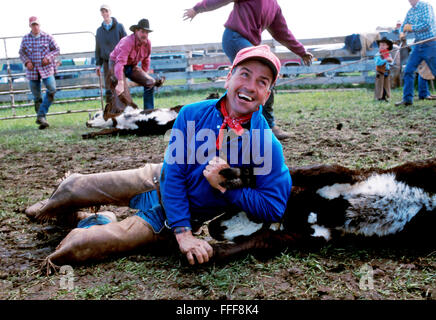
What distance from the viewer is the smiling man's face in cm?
212

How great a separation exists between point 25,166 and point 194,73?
419 inches

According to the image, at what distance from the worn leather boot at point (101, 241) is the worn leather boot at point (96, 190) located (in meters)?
0.24

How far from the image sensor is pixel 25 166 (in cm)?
453

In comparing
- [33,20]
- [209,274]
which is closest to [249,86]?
[209,274]

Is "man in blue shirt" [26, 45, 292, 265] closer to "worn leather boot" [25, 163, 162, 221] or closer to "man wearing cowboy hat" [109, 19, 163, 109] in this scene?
"worn leather boot" [25, 163, 162, 221]

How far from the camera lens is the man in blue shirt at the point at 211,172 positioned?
2.12m

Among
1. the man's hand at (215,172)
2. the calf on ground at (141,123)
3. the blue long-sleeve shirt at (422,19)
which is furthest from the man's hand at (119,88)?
the blue long-sleeve shirt at (422,19)

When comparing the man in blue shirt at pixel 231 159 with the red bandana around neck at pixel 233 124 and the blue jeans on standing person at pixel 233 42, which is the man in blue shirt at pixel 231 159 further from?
the blue jeans on standing person at pixel 233 42

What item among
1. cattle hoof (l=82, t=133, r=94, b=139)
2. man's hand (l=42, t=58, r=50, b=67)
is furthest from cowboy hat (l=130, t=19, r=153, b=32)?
man's hand (l=42, t=58, r=50, b=67)

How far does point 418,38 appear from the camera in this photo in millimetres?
8227

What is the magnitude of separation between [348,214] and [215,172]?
817 mm

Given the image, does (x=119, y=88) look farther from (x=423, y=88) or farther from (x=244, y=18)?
(x=423, y=88)
